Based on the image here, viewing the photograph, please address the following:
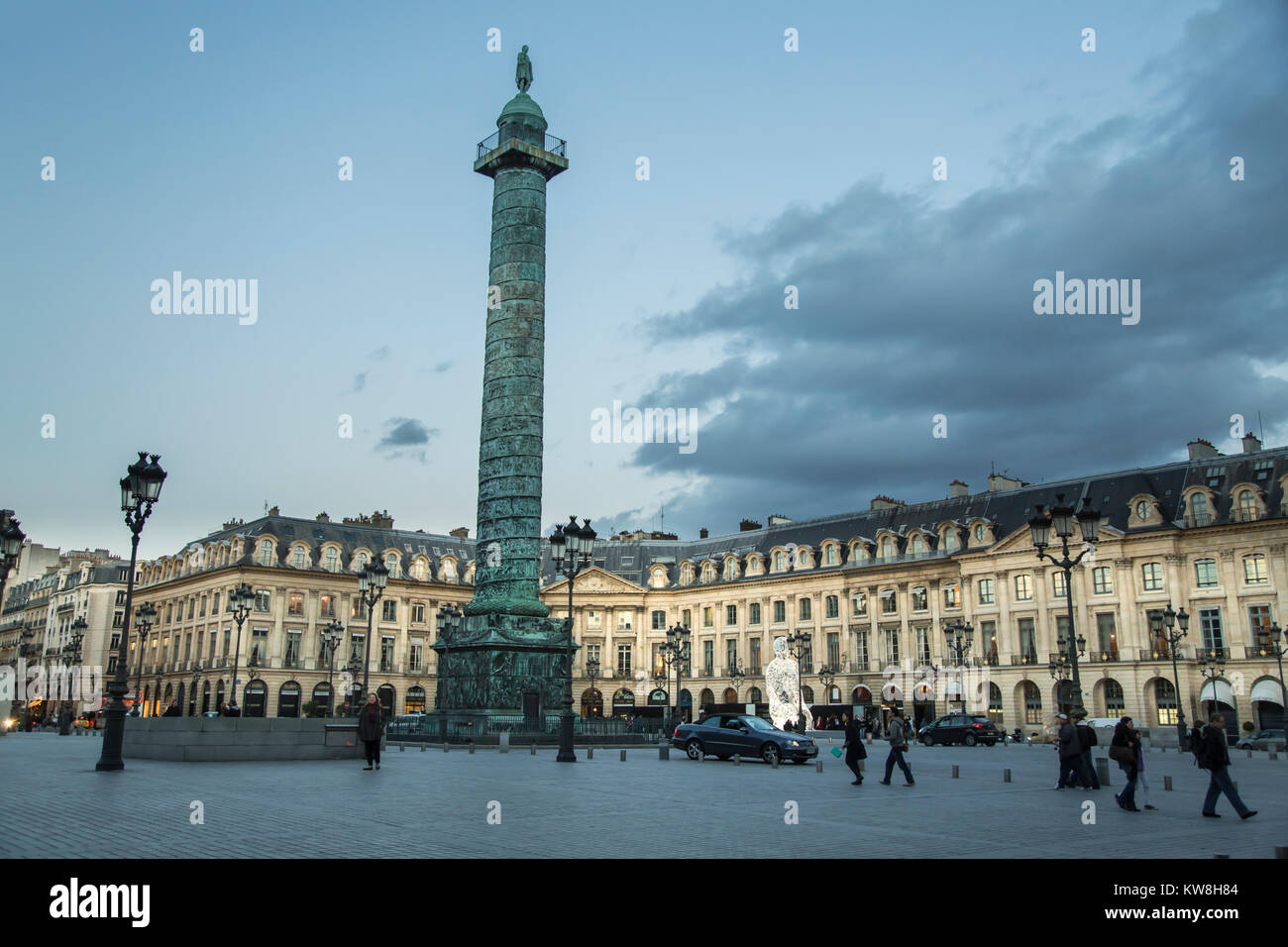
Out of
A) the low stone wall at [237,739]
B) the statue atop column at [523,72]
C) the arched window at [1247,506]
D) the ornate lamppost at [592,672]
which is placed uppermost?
the statue atop column at [523,72]

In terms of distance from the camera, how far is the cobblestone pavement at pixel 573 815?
9289mm

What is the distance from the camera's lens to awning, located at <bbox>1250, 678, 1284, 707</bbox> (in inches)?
1949

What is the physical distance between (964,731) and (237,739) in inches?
1290

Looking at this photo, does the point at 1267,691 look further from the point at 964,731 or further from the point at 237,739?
the point at 237,739

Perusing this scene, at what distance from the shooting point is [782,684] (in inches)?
2670

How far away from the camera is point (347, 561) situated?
75250 mm

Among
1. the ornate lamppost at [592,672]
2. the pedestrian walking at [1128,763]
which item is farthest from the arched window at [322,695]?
the pedestrian walking at [1128,763]

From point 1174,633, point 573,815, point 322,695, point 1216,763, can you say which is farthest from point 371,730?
point 322,695

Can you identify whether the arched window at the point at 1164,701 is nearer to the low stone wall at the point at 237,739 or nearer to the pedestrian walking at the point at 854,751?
the pedestrian walking at the point at 854,751

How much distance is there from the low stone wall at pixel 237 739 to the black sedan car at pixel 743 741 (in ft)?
29.4

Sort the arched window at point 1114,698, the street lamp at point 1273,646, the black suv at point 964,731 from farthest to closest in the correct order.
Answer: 1. the arched window at point 1114,698
2. the street lamp at point 1273,646
3. the black suv at point 964,731
